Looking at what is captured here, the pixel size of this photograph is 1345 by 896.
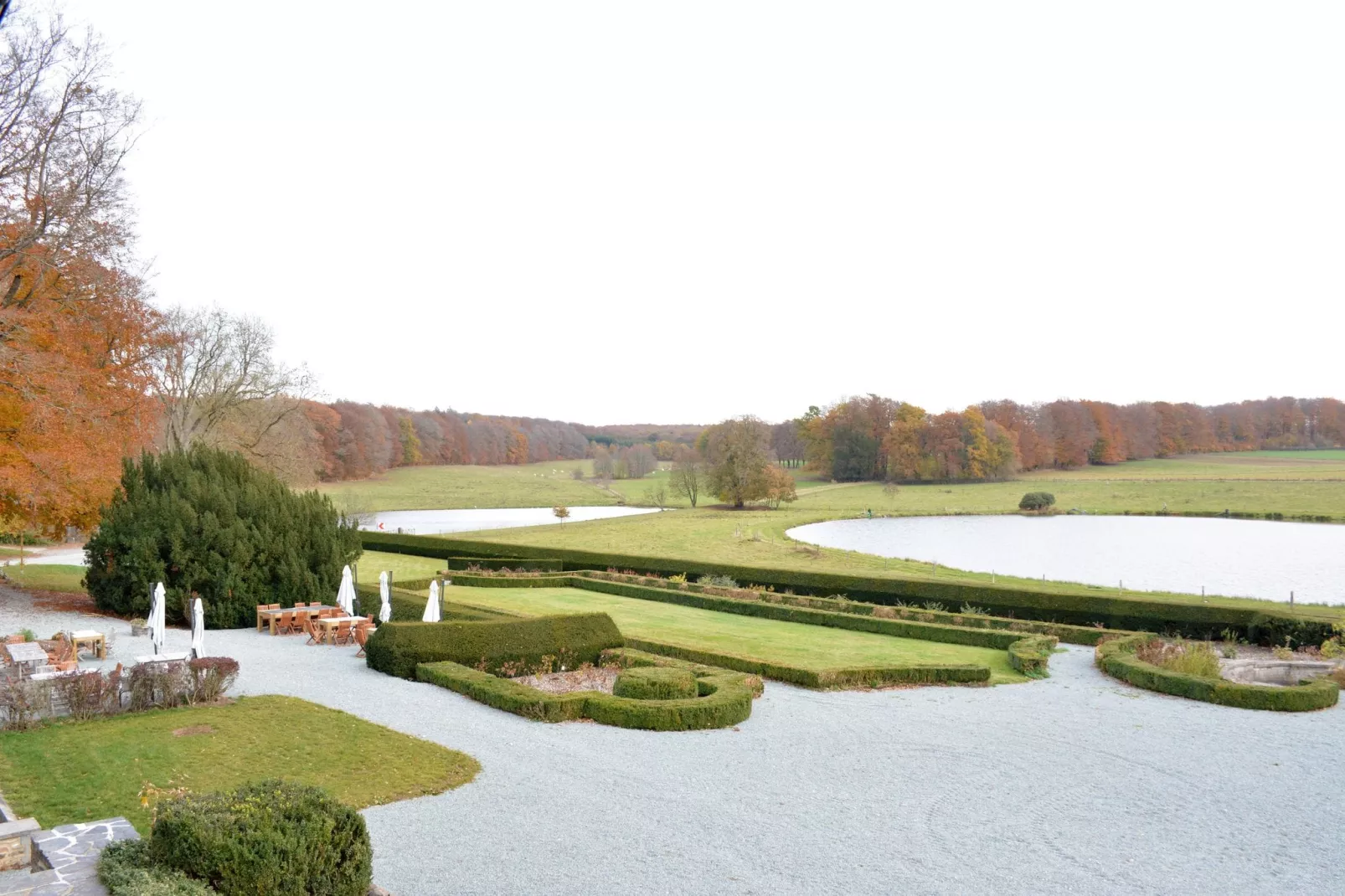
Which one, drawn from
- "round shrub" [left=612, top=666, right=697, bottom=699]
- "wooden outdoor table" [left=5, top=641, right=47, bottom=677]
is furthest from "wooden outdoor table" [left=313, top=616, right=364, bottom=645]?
"round shrub" [left=612, top=666, right=697, bottom=699]

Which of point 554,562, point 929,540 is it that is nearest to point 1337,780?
point 554,562

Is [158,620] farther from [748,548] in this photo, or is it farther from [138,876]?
[748,548]

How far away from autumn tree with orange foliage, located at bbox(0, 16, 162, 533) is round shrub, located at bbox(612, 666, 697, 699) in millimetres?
12258

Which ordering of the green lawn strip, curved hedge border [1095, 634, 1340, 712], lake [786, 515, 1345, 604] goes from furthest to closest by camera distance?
lake [786, 515, 1345, 604] → the green lawn strip → curved hedge border [1095, 634, 1340, 712]

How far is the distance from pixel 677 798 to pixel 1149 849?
3987 millimetres

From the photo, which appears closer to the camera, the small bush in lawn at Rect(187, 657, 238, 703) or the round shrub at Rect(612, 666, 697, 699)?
the small bush in lawn at Rect(187, 657, 238, 703)

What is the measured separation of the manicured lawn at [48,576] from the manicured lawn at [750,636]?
377 inches

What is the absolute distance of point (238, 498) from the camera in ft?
64.5

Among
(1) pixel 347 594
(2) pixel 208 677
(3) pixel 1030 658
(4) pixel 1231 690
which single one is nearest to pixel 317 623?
(1) pixel 347 594

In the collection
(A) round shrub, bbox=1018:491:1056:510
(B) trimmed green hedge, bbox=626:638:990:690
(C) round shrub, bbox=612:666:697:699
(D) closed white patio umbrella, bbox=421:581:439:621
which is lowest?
(B) trimmed green hedge, bbox=626:638:990:690

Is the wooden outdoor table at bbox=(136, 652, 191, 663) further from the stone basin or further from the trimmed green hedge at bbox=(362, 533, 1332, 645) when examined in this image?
the trimmed green hedge at bbox=(362, 533, 1332, 645)

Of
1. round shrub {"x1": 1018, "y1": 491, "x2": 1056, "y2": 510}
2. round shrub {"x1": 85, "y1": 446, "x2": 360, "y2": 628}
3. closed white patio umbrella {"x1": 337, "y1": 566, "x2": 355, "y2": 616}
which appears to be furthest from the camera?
round shrub {"x1": 1018, "y1": 491, "x2": 1056, "y2": 510}

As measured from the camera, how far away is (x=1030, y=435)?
7962cm

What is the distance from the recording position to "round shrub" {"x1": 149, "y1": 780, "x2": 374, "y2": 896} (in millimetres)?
5234
